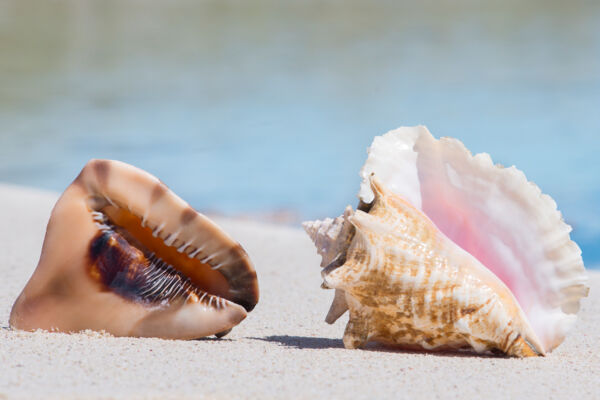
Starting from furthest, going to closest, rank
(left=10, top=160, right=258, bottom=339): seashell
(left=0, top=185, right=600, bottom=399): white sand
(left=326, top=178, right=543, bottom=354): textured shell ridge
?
(left=10, top=160, right=258, bottom=339): seashell
(left=326, top=178, right=543, bottom=354): textured shell ridge
(left=0, top=185, right=600, bottom=399): white sand

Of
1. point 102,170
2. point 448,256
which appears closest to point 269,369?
point 448,256

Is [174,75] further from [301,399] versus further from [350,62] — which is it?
[301,399]

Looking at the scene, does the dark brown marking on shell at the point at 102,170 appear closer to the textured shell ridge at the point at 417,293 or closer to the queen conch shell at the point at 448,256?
the queen conch shell at the point at 448,256

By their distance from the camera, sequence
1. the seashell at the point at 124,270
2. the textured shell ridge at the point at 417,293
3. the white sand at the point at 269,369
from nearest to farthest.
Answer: the white sand at the point at 269,369 < the textured shell ridge at the point at 417,293 < the seashell at the point at 124,270

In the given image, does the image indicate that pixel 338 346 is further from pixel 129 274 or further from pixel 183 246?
pixel 129 274

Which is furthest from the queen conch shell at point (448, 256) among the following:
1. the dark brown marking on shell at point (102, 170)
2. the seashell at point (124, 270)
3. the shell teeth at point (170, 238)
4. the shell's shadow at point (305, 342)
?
the dark brown marking on shell at point (102, 170)

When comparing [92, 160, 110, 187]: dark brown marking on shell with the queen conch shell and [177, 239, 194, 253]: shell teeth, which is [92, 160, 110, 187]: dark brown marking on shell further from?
the queen conch shell

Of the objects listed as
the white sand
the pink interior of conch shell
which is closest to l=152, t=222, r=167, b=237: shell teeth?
the white sand
